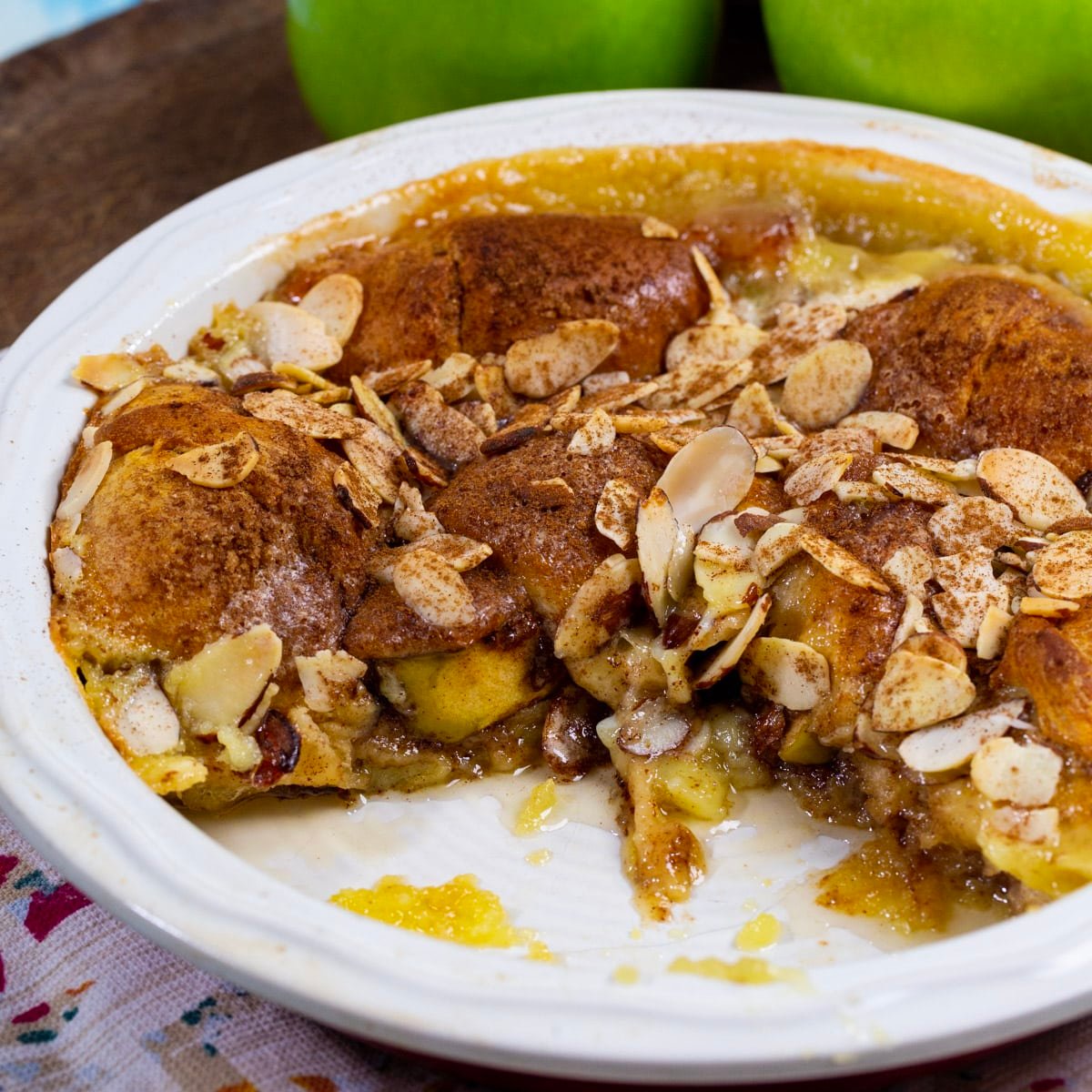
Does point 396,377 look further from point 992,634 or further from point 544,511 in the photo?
point 992,634

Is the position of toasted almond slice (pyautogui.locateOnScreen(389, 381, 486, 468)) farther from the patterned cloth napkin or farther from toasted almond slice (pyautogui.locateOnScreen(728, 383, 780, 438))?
the patterned cloth napkin

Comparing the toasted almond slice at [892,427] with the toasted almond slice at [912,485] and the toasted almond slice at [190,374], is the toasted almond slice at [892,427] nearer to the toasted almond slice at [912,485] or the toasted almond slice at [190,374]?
the toasted almond slice at [912,485]

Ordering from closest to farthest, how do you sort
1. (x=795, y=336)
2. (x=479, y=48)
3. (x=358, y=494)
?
(x=358, y=494) < (x=795, y=336) < (x=479, y=48)

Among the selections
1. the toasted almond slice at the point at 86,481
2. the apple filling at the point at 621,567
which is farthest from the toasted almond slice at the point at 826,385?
the toasted almond slice at the point at 86,481

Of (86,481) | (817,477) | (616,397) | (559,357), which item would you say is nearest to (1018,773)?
(817,477)

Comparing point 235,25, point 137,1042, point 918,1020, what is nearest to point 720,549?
point 918,1020

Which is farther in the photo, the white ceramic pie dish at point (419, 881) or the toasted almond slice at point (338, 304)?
the toasted almond slice at point (338, 304)
